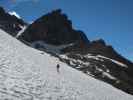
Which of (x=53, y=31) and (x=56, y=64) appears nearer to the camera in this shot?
(x=56, y=64)

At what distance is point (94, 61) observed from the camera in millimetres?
95250

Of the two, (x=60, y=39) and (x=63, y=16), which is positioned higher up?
(x=63, y=16)

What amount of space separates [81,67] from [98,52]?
23.5 m

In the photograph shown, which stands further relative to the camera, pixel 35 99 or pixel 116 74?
pixel 116 74

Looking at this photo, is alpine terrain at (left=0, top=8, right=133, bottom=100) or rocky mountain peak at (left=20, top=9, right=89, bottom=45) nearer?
alpine terrain at (left=0, top=8, right=133, bottom=100)

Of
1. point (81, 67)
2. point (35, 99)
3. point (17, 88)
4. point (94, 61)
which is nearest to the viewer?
point (35, 99)

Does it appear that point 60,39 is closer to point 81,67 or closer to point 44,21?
point 44,21

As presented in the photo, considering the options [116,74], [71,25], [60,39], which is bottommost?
[116,74]

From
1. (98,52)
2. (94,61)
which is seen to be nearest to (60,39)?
(98,52)

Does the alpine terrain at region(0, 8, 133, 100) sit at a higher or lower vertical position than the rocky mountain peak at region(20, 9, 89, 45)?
lower

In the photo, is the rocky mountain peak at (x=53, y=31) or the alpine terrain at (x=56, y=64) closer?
the alpine terrain at (x=56, y=64)

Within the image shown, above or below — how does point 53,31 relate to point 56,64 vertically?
above

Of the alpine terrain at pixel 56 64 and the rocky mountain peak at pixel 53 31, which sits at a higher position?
the rocky mountain peak at pixel 53 31

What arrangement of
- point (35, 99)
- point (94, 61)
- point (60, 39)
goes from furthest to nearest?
point (60, 39)
point (94, 61)
point (35, 99)
